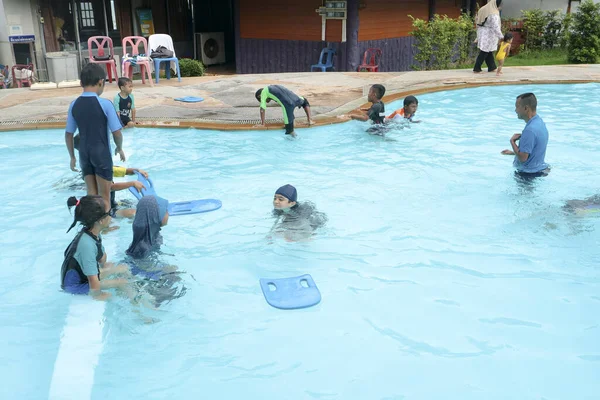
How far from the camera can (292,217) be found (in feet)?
20.3

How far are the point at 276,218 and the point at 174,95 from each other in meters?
6.51

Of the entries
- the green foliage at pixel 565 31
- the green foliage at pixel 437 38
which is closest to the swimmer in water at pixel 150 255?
the green foliage at pixel 437 38

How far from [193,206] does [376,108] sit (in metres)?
4.08

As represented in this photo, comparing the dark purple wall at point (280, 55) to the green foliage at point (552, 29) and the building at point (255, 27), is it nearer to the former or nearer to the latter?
the building at point (255, 27)

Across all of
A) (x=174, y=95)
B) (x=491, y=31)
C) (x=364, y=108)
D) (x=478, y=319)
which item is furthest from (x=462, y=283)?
(x=491, y=31)

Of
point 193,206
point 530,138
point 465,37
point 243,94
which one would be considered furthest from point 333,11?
point 193,206

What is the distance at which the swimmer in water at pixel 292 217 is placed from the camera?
589 cm

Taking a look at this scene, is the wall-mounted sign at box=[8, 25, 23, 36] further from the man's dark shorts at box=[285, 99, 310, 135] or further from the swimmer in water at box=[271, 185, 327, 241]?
the swimmer in water at box=[271, 185, 327, 241]

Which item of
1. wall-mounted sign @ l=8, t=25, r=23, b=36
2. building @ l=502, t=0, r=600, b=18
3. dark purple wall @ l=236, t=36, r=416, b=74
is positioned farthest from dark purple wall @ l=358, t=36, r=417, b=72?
wall-mounted sign @ l=8, t=25, r=23, b=36

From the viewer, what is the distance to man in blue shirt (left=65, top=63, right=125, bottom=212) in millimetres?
5301

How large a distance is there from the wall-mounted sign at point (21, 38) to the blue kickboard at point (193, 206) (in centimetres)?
1169

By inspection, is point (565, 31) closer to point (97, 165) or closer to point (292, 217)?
point (292, 217)

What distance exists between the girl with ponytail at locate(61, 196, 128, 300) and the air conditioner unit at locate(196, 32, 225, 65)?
17212mm

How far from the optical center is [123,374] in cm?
→ 399
